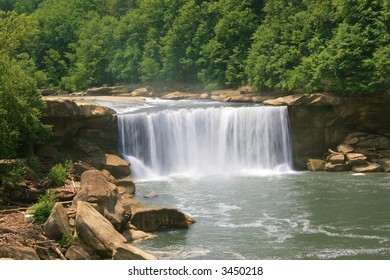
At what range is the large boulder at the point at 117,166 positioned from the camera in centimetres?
3238

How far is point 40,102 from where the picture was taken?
30047 mm

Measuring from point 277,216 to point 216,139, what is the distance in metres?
12.2

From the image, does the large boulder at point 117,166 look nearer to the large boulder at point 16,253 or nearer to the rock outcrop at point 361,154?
the rock outcrop at point 361,154

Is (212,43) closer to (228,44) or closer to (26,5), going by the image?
(228,44)

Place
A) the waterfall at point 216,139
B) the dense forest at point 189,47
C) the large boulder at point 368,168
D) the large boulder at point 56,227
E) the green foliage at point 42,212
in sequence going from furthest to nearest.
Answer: the waterfall at point 216,139
the large boulder at point 368,168
the dense forest at point 189,47
the green foliage at point 42,212
the large boulder at point 56,227

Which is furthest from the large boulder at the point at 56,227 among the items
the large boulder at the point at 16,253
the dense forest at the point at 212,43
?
the dense forest at the point at 212,43

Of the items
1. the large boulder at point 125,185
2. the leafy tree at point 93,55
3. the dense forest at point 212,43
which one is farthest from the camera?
the leafy tree at point 93,55

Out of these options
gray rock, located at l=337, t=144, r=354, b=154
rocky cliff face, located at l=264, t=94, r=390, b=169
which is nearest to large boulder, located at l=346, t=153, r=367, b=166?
gray rock, located at l=337, t=144, r=354, b=154

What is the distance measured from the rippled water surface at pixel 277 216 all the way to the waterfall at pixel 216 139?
1.92m

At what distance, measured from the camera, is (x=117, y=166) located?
3256cm

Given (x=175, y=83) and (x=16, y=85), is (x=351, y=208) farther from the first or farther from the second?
(x=175, y=83)

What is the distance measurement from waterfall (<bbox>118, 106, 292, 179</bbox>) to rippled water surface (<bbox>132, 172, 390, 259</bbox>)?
1918mm

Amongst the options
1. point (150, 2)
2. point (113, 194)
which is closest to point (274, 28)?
point (150, 2)

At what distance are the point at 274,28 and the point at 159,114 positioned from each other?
50.3 ft
